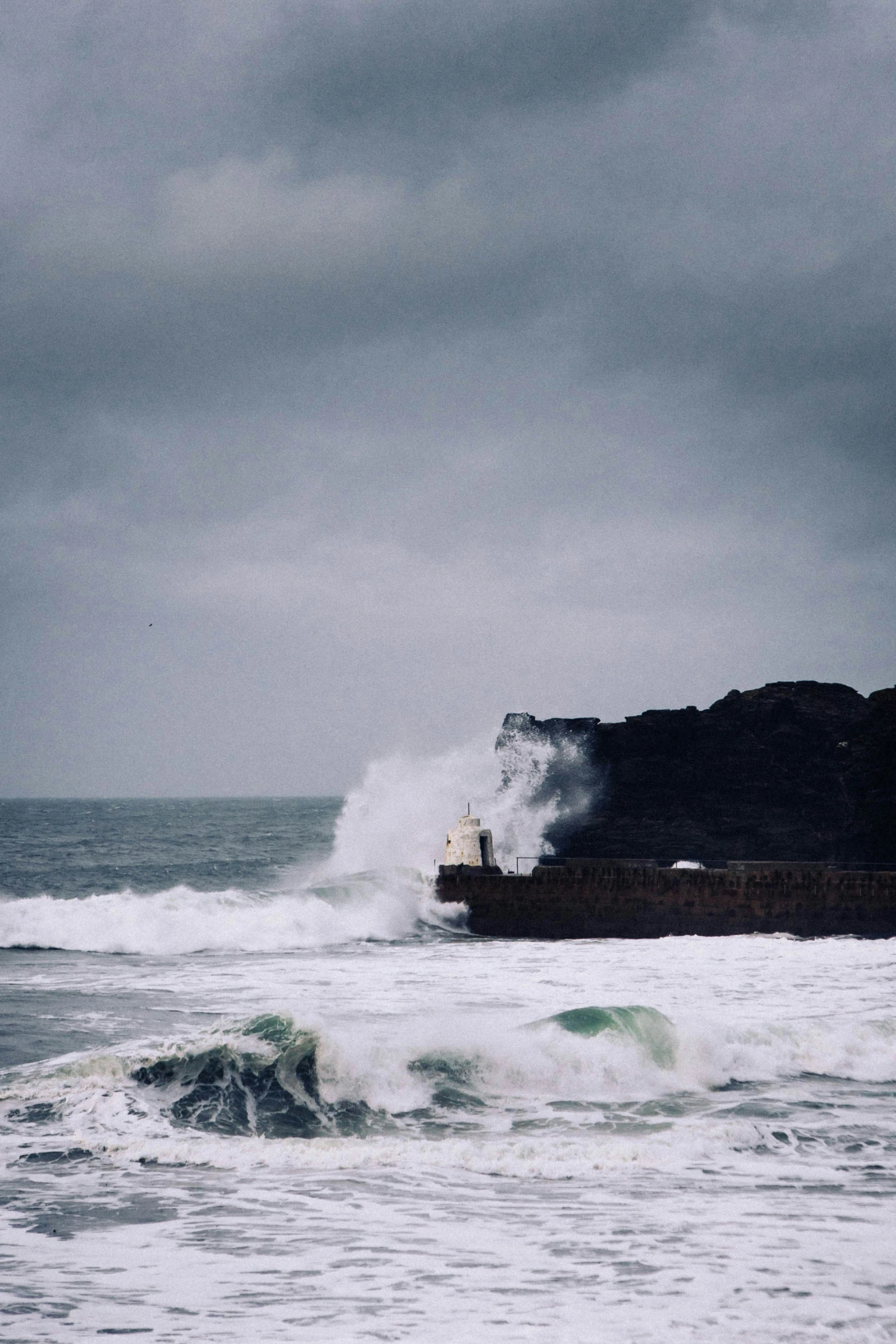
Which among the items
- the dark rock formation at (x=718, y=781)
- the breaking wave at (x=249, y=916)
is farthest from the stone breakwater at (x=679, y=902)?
the dark rock formation at (x=718, y=781)

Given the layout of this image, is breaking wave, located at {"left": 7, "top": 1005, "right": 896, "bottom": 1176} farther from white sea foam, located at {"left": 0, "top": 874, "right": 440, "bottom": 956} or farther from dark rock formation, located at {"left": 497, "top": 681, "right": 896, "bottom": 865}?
dark rock formation, located at {"left": 497, "top": 681, "right": 896, "bottom": 865}

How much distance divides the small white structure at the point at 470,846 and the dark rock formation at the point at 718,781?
19.1 metres

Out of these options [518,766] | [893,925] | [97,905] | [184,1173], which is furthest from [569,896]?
[518,766]

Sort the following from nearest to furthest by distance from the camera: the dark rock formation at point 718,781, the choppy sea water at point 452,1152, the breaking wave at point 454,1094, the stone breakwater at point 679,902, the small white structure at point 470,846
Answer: the choppy sea water at point 452,1152
the breaking wave at point 454,1094
the stone breakwater at point 679,902
the small white structure at point 470,846
the dark rock formation at point 718,781

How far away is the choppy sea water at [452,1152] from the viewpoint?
5820mm

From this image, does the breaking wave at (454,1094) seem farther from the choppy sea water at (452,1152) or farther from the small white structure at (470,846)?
the small white structure at (470,846)

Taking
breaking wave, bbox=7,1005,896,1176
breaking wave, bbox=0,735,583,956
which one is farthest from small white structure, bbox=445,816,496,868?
breaking wave, bbox=7,1005,896,1176

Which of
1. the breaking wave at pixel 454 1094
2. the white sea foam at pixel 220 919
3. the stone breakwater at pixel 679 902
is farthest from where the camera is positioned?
the stone breakwater at pixel 679 902

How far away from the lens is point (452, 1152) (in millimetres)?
8648

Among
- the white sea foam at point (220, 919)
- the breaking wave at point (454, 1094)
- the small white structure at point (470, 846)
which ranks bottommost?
the white sea foam at point (220, 919)

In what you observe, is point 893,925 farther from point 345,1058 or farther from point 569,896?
point 345,1058

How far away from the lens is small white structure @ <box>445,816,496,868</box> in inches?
1059

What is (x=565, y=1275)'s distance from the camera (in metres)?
6.20

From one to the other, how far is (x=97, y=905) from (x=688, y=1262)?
22306 mm
